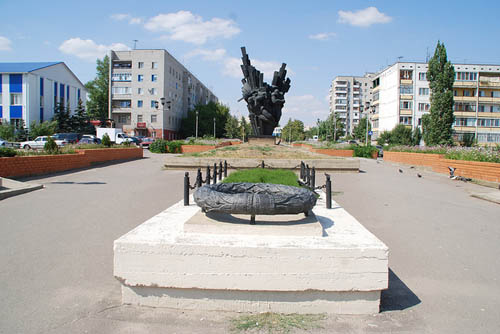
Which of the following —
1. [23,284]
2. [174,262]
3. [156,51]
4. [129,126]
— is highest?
[156,51]

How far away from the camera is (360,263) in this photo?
11.3ft

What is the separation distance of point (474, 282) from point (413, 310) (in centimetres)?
134

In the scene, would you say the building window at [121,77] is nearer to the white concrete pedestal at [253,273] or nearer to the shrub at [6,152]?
the shrub at [6,152]

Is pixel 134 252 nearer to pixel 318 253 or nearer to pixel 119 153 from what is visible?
pixel 318 253

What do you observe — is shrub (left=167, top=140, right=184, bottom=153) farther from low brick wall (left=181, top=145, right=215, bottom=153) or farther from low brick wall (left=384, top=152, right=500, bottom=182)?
low brick wall (left=384, top=152, right=500, bottom=182)

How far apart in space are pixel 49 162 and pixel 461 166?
65.3ft

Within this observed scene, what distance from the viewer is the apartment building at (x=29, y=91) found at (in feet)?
147

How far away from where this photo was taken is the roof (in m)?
45.1

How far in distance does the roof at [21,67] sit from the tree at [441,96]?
50848 millimetres

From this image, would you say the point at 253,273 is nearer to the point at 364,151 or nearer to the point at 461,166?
the point at 461,166

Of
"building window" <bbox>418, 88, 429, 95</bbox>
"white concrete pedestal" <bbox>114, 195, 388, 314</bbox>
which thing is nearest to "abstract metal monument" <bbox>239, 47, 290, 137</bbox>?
"white concrete pedestal" <bbox>114, 195, 388, 314</bbox>

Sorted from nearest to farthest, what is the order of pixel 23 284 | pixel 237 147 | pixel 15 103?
pixel 23 284 → pixel 237 147 → pixel 15 103

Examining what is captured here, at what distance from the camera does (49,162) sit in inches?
623

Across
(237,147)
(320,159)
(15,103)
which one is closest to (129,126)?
(15,103)
